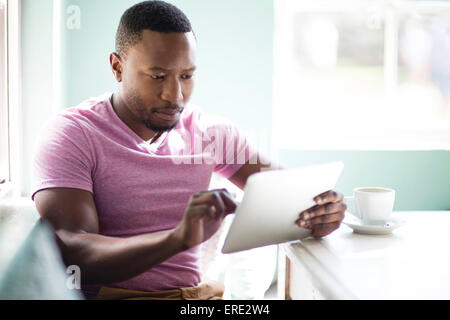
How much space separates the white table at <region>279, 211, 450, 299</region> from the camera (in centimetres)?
71

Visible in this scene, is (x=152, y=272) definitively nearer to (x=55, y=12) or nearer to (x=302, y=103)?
(x=55, y=12)

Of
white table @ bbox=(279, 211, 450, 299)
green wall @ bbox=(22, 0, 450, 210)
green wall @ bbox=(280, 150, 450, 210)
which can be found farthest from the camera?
green wall @ bbox=(280, 150, 450, 210)

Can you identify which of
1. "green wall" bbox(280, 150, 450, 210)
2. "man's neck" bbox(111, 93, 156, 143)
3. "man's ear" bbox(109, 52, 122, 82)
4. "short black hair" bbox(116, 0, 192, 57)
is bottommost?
"green wall" bbox(280, 150, 450, 210)

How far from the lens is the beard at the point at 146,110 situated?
1.22 m

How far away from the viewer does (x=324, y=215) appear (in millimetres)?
965

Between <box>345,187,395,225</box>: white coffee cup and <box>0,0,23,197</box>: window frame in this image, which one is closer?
<box>345,187,395,225</box>: white coffee cup

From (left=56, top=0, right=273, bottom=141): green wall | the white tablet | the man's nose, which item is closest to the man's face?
the man's nose

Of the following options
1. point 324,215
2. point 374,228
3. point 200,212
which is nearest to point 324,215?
point 324,215

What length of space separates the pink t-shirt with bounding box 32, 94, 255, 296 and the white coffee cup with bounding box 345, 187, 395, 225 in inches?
16.5

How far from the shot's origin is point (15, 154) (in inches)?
82.0

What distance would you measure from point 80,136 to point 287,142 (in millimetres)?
1701

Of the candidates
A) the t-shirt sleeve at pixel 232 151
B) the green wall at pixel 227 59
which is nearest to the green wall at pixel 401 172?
the green wall at pixel 227 59

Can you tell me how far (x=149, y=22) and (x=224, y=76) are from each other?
1283mm

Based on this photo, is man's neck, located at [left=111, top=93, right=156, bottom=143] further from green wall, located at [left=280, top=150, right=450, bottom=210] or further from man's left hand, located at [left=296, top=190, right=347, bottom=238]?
green wall, located at [left=280, top=150, right=450, bottom=210]
